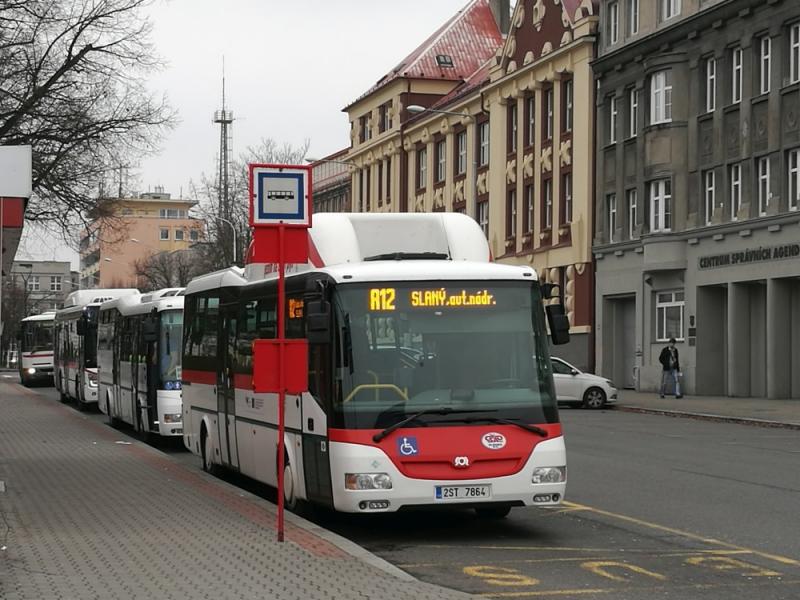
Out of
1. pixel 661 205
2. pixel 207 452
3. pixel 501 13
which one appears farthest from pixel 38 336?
pixel 207 452

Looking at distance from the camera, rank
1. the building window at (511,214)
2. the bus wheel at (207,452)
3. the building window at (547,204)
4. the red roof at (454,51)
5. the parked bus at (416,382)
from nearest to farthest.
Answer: the parked bus at (416,382)
the bus wheel at (207,452)
the building window at (547,204)
the building window at (511,214)
the red roof at (454,51)

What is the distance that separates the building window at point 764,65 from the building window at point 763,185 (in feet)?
6.50

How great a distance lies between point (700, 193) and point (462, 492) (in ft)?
113

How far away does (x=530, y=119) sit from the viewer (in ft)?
197

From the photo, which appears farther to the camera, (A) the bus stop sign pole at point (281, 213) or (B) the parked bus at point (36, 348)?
(B) the parked bus at point (36, 348)

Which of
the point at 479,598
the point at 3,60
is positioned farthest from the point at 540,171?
the point at 479,598

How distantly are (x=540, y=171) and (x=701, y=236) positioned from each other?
545 inches

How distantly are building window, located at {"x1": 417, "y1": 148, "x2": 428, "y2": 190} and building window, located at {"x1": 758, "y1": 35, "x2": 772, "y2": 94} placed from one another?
32.5 meters

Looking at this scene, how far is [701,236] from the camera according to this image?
4522 centimetres

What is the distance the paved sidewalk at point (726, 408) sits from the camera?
33.5 metres

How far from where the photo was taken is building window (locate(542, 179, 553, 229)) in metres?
57.4

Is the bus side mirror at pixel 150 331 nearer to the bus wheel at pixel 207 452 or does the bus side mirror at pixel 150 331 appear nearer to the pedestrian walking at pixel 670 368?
the bus wheel at pixel 207 452

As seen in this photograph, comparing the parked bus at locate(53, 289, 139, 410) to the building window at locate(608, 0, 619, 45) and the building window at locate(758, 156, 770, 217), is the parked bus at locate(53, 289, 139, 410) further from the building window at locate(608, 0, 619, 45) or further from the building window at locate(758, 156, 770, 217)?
the building window at locate(608, 0, 619, 45)

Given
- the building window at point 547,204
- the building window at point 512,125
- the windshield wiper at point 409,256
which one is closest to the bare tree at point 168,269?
the building window at point 512,125
